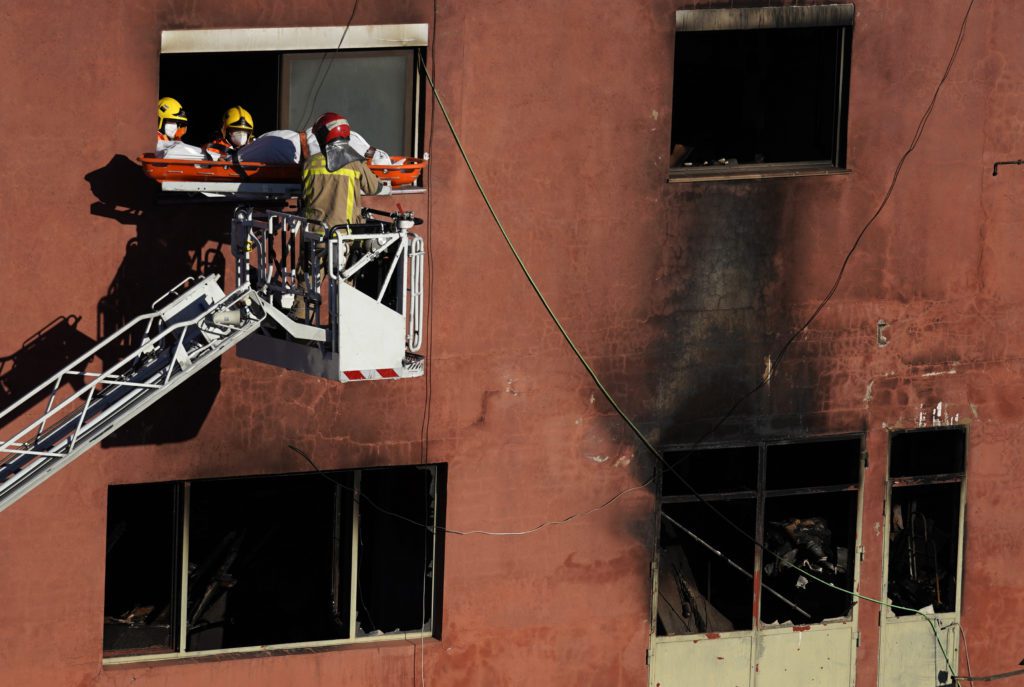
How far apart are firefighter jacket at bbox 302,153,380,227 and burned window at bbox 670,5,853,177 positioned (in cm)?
369

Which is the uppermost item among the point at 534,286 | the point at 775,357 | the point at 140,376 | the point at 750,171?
Answer: the point at 750,171

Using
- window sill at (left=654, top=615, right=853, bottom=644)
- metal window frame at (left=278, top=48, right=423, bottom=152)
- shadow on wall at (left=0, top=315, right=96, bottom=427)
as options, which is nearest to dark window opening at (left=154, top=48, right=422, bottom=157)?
metal window frame at (left=278, top=48, right=423, bottom=152)

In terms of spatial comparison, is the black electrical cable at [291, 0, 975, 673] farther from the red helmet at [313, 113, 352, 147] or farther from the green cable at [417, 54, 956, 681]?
the red helmet at [313, 113, 352, 147]

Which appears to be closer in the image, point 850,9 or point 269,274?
point 269,274

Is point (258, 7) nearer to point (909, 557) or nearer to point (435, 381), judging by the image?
point (435, 381)

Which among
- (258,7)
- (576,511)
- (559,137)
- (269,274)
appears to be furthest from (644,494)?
(258,7)

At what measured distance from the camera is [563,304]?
623 inches

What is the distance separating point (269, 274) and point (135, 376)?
1304 millimetres

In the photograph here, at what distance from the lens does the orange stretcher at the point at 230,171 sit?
13.6m

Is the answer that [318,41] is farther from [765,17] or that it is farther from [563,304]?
[765,17]

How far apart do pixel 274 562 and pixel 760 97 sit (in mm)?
6127

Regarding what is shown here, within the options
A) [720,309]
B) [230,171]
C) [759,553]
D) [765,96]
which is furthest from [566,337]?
[230,171]

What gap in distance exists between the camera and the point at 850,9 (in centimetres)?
1612

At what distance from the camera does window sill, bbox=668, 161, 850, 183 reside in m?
16.1
